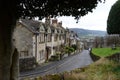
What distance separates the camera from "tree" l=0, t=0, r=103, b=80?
959 centimetres

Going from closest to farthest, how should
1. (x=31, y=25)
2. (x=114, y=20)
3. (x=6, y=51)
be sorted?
(x=6, y=51) < (x=114, y=20) < (x=31, y=25)

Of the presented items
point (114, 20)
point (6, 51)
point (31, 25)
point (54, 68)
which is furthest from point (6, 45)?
point (31, 25)

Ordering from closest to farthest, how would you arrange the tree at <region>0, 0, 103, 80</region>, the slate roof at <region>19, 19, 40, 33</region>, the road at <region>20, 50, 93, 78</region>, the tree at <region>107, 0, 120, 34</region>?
the tree at <region>0, 0, 103, 80</region>, the tree at <region>107, 0, 120, 34</region>, the road at <region>20, 50, 93, 78</region>, the slate roof at <region>19, 19, 40, 33</region>

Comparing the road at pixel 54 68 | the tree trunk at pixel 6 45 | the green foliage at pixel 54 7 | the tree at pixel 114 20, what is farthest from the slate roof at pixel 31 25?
the tree trunk at pixel 6 45

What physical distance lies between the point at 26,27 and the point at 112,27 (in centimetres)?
1633

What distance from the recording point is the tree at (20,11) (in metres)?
9.59

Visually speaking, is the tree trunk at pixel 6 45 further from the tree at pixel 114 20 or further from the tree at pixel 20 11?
the tree at pixel 114 20

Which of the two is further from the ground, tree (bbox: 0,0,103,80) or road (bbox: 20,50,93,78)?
tree (bbox: 0,0,103,80)

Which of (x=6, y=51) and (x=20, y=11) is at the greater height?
(x=20, y=11)

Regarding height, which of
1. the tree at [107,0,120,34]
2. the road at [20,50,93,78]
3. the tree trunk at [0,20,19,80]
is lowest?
the road at [20,50,93,78]

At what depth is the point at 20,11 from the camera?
33.3 ft

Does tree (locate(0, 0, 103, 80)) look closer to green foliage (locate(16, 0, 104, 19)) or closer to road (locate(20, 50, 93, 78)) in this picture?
green foliage (locate(16, 0, 104, 19))

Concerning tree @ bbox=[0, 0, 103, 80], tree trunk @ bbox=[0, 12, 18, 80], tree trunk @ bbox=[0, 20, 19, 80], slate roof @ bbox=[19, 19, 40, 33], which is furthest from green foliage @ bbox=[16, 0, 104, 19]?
slate roof @ bbox=[19, 19, 40, 33]

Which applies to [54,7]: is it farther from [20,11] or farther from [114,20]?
[114,20]
